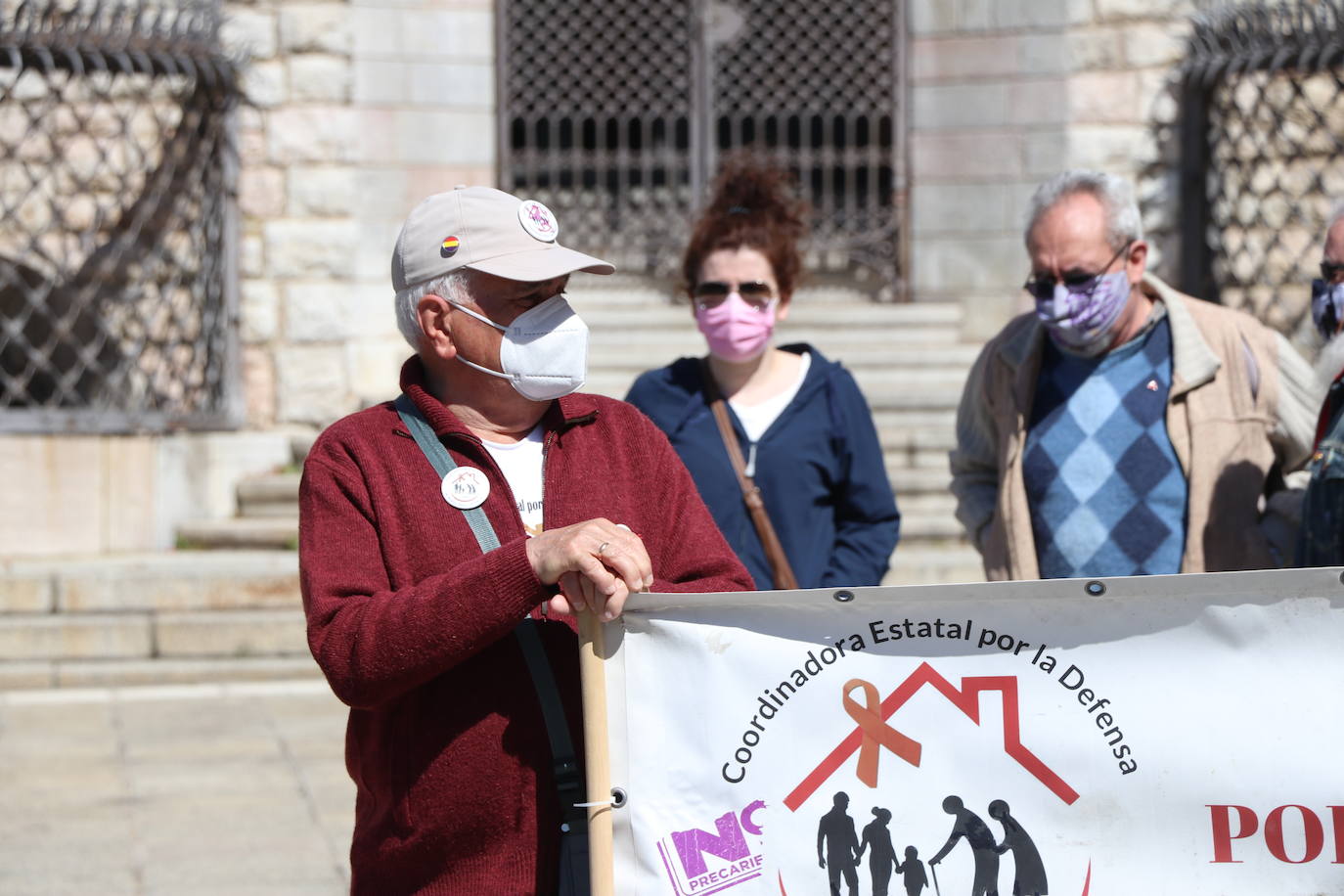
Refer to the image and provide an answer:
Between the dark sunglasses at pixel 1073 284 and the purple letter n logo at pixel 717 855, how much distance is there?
1.73 m

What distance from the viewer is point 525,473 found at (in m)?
2.78

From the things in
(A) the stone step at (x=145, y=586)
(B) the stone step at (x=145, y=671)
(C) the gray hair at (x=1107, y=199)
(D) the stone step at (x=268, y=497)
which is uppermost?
(C) the gray hair at (x=1107, y=199)

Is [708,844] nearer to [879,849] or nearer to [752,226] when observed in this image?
Answer: [879,849]

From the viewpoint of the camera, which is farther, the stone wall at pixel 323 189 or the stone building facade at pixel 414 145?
the stone building facade at pixel 414 145

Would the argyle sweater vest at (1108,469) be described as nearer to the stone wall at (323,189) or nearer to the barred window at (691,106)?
the stone wall at (323,189)

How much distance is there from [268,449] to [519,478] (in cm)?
739

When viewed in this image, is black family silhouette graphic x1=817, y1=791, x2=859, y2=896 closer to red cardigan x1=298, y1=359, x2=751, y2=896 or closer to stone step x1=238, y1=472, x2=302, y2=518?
red cardigan x1=298, y1=359, x2=751, y2=896

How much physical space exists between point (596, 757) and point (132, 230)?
806 cm

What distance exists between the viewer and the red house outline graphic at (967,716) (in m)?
2.64

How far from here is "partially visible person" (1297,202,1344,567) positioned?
3.36 m

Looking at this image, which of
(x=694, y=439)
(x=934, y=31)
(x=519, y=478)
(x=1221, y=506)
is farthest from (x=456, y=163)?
(x=519, y=478)

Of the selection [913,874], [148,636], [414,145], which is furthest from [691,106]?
[913,874]

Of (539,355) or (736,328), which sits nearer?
(539,355)

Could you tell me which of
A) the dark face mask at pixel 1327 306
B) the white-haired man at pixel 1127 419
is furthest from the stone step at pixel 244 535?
the dark face mask at pixel 1327 306
